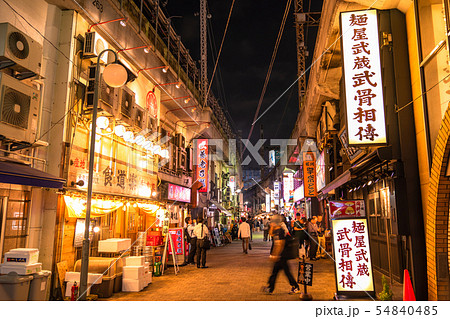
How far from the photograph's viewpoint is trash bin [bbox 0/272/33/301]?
691cm

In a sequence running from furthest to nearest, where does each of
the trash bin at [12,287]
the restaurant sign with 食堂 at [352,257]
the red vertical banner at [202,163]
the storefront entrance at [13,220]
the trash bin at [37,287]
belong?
the red vertical banner at [202,163], the storefront entrance at [13,220], the restaurant sign with 食堂 at [352,257], the trash bin at [37,287], the trash bin at [12,287]

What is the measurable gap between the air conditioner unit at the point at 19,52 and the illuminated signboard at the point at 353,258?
8.50 m

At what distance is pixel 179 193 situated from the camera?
21312 millimetres

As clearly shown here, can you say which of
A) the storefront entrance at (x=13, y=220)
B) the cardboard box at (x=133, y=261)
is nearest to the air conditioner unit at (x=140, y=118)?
the cardboard box at (x=133, y=261)

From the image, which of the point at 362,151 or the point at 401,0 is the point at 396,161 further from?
the point at 401,0

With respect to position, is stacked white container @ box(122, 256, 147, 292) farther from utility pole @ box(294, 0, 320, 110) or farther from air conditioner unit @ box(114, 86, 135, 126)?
utility pole @ box(294, 0, 320, 110)

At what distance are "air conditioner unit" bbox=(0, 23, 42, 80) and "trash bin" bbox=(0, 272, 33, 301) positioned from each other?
4.73 m

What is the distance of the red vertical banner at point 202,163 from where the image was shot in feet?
82.3

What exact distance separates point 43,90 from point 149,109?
7.17 m

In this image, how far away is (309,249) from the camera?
16781mm

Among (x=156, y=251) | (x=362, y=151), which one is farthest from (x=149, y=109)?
(x=362, y=151)

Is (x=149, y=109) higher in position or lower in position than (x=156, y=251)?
higher

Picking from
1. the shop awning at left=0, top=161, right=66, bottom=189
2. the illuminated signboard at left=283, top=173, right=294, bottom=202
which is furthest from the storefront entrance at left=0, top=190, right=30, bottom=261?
the illuminated signboard at left=283, top=173, right=294, bottom=202

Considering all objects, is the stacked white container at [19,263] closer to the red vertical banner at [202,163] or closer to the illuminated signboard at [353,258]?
the illuminated signboard at [353,258]
